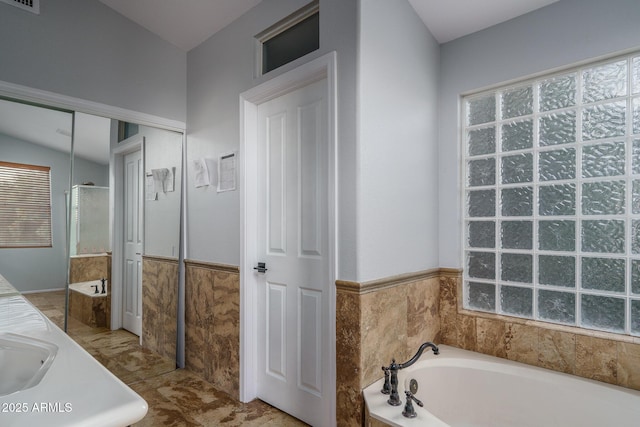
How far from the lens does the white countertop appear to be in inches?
25.5

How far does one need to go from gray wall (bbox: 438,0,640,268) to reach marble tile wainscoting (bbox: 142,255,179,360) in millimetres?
2070

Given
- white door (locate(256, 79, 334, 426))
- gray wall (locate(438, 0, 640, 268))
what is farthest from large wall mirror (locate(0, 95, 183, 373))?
gray wall (locate(438, 0, 640, 268))

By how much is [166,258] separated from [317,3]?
2.11 m

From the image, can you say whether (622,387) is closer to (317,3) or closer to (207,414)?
(207,414)

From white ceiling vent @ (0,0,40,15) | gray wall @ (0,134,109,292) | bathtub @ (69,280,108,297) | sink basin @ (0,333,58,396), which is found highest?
white ceiling vent @ (0,0,40,15)

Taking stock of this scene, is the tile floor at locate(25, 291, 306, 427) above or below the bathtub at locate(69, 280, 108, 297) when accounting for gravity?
below

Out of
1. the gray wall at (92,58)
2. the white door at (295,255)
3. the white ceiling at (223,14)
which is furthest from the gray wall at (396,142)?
the gray wall at (92,58)

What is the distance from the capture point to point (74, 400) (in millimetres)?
708

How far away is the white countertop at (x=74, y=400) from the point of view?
648mm

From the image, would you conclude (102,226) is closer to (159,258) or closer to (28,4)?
(159,258)

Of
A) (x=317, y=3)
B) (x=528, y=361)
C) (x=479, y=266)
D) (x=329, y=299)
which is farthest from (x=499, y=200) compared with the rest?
(x=317, y=3)

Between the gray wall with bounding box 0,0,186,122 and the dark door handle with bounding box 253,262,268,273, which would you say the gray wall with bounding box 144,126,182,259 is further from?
the dark door handle with bounding box 253,262,268,273

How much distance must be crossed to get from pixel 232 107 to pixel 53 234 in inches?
55.0

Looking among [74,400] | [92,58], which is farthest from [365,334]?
[92,58]
